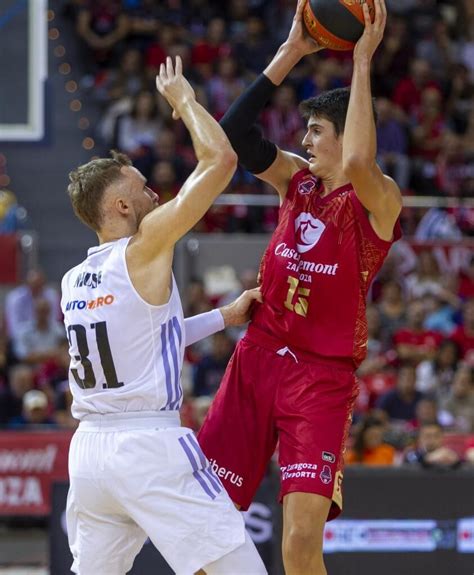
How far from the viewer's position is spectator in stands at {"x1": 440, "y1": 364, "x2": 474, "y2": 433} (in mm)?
11742

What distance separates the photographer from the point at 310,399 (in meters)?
5.60

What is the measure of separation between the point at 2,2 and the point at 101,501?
8.29 metres

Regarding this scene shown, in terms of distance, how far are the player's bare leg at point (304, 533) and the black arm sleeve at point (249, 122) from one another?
156 centimetres

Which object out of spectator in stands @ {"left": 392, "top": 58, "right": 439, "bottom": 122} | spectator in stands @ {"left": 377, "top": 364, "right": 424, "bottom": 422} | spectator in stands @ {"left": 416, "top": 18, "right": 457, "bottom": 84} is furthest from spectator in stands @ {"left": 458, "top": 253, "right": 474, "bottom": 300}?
spectator in stands @ {"left": 416, "top": 18, "right": 457, "bottom": 84}

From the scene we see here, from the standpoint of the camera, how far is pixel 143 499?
488 cm

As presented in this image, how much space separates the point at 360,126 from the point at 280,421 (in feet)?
4.50

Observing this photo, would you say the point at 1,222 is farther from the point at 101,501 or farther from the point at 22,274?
the point at 101,501

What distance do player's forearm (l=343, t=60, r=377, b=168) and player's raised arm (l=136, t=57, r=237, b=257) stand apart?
0.53 metres

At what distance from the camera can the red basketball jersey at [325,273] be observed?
18.3ft

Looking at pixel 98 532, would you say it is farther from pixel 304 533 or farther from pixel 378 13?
pixel 378 13

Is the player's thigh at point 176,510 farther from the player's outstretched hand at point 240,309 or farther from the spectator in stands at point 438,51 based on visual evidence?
the spectator in stands at point 438,51

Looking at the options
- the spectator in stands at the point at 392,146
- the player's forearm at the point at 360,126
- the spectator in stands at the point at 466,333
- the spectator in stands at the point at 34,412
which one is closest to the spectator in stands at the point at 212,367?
the spectator in stands at the point at 34,412

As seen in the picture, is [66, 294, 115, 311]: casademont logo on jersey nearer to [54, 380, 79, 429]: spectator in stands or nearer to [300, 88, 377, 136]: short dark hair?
[300, 88, 377, 136]: short dark hair

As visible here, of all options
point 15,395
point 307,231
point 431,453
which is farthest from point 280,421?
point 15,395
